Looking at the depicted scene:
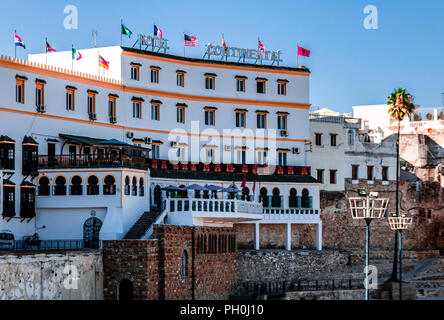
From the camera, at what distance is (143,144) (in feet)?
248

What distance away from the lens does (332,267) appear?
8112cm

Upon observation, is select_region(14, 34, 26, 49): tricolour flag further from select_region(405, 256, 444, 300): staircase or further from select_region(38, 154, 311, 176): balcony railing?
select_region(405, 256, 444, 300): staircase

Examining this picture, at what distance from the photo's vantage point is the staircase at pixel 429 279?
8181cm

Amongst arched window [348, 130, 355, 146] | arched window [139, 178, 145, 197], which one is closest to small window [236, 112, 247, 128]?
arched window [348, 130, 355, 146]

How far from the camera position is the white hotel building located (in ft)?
207

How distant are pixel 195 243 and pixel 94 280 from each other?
913 cm

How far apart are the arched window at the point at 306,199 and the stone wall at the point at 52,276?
1086 inches

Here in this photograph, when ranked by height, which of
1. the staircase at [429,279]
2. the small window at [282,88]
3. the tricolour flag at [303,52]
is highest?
the tricolour flag at [303,52]

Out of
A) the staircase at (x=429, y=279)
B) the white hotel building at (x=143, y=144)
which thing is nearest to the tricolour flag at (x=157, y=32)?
the white hotel building at (x=143, y=144)

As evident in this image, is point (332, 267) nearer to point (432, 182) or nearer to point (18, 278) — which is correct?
point (432, 182)

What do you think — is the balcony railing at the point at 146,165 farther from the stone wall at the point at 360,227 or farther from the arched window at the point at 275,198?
the stone wall at the point at 360,227

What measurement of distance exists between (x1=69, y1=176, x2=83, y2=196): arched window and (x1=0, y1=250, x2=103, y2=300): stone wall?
7.01 meters

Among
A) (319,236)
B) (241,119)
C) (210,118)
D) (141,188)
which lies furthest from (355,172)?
(141,188)

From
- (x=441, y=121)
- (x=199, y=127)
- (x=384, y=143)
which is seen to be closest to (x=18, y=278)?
(x=199, y=127)
